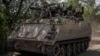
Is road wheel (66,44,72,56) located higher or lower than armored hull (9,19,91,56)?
lower

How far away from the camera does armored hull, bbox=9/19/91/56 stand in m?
11.4

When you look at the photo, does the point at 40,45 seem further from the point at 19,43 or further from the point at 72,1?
the point at 72,1

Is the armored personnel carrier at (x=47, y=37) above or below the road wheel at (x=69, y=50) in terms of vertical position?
above

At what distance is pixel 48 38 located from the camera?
11.4 metres

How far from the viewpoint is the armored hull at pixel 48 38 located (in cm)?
1140

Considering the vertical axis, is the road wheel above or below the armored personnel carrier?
below

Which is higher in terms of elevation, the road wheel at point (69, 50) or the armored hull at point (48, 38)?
the armored hull at point (48, 38)

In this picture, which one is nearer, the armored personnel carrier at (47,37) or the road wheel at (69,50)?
the armored personnel carrier at (47,37)

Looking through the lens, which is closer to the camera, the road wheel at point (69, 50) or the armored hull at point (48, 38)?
the armored hull at point (48, 38)

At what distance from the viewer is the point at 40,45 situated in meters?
11.5

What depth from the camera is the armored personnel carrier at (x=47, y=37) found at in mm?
11428

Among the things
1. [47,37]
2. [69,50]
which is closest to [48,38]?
[47,37]

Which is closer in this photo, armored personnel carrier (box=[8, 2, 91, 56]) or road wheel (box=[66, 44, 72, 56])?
armored personnel carrier (box=[8, 2, 91, 56])

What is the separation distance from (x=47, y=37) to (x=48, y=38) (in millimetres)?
73
